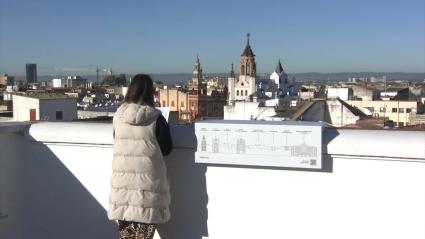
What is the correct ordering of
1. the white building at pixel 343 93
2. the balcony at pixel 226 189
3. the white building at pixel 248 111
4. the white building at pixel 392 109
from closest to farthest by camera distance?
the balcony at pixel 226 189 → the white building at pixel 248 111 → the white building at pixel 392 109 → the white building at pixel 343 93

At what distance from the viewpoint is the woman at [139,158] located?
354 centimetres

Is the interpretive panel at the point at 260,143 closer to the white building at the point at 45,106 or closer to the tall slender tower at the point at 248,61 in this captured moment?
the white building at the point at 45,106

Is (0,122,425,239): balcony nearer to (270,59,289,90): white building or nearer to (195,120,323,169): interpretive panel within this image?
(195,120,323,169): interpretive panel

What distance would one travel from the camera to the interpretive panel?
3.55 metres

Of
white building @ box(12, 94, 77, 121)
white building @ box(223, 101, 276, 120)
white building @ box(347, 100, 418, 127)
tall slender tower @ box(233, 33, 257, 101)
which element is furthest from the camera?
tall slender tower @ box(233, 33, 257, 101)

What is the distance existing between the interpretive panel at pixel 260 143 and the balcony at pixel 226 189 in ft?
0.24

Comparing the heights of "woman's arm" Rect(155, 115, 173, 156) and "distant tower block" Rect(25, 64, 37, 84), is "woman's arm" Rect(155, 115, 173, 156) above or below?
below

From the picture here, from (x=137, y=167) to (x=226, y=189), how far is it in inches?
26.2

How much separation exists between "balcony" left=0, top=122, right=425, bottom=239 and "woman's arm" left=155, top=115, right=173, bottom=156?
10.1 inches

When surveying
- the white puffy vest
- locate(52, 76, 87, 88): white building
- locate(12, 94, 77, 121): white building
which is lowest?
locate(12, 94, 77, 121): white building

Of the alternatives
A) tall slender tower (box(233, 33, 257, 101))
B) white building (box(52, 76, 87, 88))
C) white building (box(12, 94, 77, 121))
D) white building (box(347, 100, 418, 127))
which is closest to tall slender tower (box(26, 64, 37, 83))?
white building (box(52, 76, 87, 88))

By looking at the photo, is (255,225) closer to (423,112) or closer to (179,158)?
(179,158)

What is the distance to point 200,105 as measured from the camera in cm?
7788

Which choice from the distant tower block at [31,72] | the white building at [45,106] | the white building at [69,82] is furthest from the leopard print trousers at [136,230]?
the white building at [69,82]
